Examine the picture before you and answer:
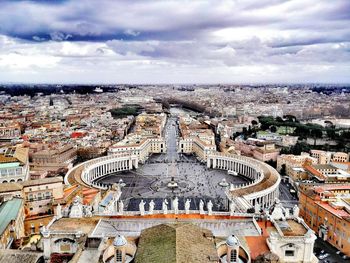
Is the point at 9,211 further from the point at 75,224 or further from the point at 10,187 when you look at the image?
the point at 75,224

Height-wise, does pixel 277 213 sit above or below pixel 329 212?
above

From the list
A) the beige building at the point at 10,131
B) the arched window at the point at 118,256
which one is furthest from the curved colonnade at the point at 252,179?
the beige building at the point at 10,131

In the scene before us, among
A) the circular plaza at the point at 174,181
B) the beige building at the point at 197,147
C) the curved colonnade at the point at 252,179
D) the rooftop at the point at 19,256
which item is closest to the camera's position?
the rooftop at the point at 19,256

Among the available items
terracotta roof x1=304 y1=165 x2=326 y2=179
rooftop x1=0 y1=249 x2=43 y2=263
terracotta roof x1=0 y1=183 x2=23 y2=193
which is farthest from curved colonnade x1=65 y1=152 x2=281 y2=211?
rooftop x1=0 y1=249 x2=43 y2=263

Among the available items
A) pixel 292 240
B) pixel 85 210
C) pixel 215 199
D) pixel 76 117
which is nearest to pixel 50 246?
pixel 85 210

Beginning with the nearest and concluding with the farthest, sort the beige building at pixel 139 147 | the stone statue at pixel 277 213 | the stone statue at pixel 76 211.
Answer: the stone statue at pixel 277 213
the stone statue at pixel 76 211
the beige building at pixel 139 147

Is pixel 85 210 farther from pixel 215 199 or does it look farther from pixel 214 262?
pixel 215 199

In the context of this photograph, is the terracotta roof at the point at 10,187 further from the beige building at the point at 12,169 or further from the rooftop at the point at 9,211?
the beige building at the point at 12,169

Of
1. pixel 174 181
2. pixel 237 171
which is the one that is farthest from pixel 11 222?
pixel 237 171

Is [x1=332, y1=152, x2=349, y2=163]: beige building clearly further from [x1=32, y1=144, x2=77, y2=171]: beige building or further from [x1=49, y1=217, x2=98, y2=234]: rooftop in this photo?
[x1=49, y1=217, x2=98, y2=234]: rooftop
